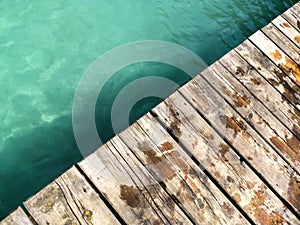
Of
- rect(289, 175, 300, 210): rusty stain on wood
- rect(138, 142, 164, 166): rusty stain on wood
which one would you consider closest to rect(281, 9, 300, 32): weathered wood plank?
rect(289, 175, 300, 210): rusty stain on wood

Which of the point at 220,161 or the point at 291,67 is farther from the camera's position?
the point at 291,67

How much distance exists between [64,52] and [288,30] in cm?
299

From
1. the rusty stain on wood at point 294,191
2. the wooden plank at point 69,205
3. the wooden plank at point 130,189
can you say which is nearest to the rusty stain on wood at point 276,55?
the rusty stain on wood at point 294,191

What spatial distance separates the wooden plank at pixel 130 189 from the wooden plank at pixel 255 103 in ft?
4.05

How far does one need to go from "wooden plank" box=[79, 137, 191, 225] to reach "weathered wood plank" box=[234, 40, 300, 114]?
1599mm

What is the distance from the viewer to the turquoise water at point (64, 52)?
12.1 feet

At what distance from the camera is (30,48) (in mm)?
4395

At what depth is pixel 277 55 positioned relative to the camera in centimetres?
385

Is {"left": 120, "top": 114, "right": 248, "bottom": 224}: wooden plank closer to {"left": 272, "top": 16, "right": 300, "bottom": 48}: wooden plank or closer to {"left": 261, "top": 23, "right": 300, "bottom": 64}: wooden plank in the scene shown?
Result: {"left": 261, "top": 23, "right": 300, "bottom": 64}: wooden plank

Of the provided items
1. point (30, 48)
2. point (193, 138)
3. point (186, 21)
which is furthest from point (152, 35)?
point (193, 138)

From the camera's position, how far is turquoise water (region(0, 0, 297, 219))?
3.69m

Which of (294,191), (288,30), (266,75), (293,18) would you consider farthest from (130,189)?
(293,18)

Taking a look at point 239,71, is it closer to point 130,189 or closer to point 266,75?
point 266,75

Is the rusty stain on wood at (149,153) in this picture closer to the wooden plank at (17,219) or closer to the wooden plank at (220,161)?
the wooden plank at (220,161)
